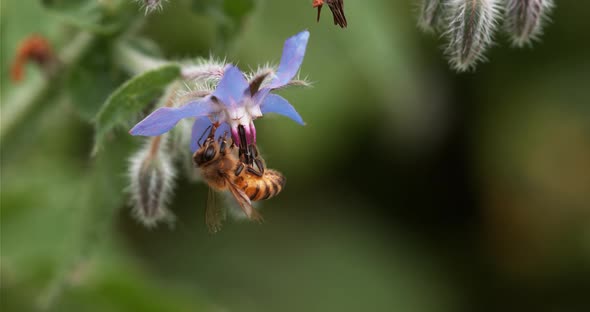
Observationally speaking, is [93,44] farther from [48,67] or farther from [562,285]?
[562,285]

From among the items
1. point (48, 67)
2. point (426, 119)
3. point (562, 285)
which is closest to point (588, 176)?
point (562, 285)

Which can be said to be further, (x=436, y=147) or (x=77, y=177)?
(x=436, y=147)

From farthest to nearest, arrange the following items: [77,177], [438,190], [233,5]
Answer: [438,190], [77,177], [233,5]

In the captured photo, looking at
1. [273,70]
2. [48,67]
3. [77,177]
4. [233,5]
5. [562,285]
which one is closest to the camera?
[273,70]

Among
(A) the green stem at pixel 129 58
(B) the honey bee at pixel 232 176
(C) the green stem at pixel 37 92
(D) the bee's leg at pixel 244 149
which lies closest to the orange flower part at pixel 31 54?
(C) the green stem at pixel 37 92

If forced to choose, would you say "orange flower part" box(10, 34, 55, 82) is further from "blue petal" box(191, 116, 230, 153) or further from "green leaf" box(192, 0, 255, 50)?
"blue petal" box(191, 116, 230, 153)

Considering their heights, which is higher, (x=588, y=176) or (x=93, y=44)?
(x=588, y=176)

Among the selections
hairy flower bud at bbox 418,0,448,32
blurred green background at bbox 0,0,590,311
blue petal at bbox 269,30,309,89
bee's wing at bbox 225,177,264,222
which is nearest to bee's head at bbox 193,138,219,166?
bee's wing at bbox 225,177,264,222
